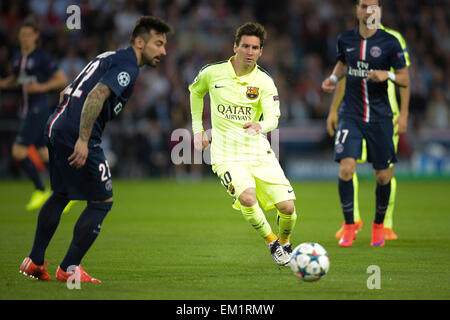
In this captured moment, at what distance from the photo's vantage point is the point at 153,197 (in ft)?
49.4

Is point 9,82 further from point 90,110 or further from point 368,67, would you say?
point 90,110

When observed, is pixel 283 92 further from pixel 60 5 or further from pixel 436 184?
pixel 60 5

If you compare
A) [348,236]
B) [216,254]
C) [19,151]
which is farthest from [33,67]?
[348,236]

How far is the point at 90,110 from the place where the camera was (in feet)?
18.7

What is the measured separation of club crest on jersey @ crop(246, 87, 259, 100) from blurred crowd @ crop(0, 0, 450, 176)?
39.8 feet

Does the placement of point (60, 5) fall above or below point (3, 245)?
above

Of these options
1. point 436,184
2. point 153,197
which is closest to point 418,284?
point 153,197

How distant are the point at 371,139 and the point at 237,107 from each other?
1960 millimetres

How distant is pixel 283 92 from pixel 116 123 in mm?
4449

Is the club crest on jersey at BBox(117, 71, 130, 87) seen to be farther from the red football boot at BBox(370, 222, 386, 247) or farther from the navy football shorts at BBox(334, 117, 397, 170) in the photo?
the red football boot at BBox(370, 222, 386, 247)

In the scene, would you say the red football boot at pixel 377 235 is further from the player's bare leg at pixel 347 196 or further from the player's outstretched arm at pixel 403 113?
the player's outstretched arm at pixel 403 113

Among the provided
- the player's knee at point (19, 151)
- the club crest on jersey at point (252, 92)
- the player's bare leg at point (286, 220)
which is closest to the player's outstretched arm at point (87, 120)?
the club crest on jersey at point (252, 92)

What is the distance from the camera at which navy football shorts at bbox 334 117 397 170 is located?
851cm
